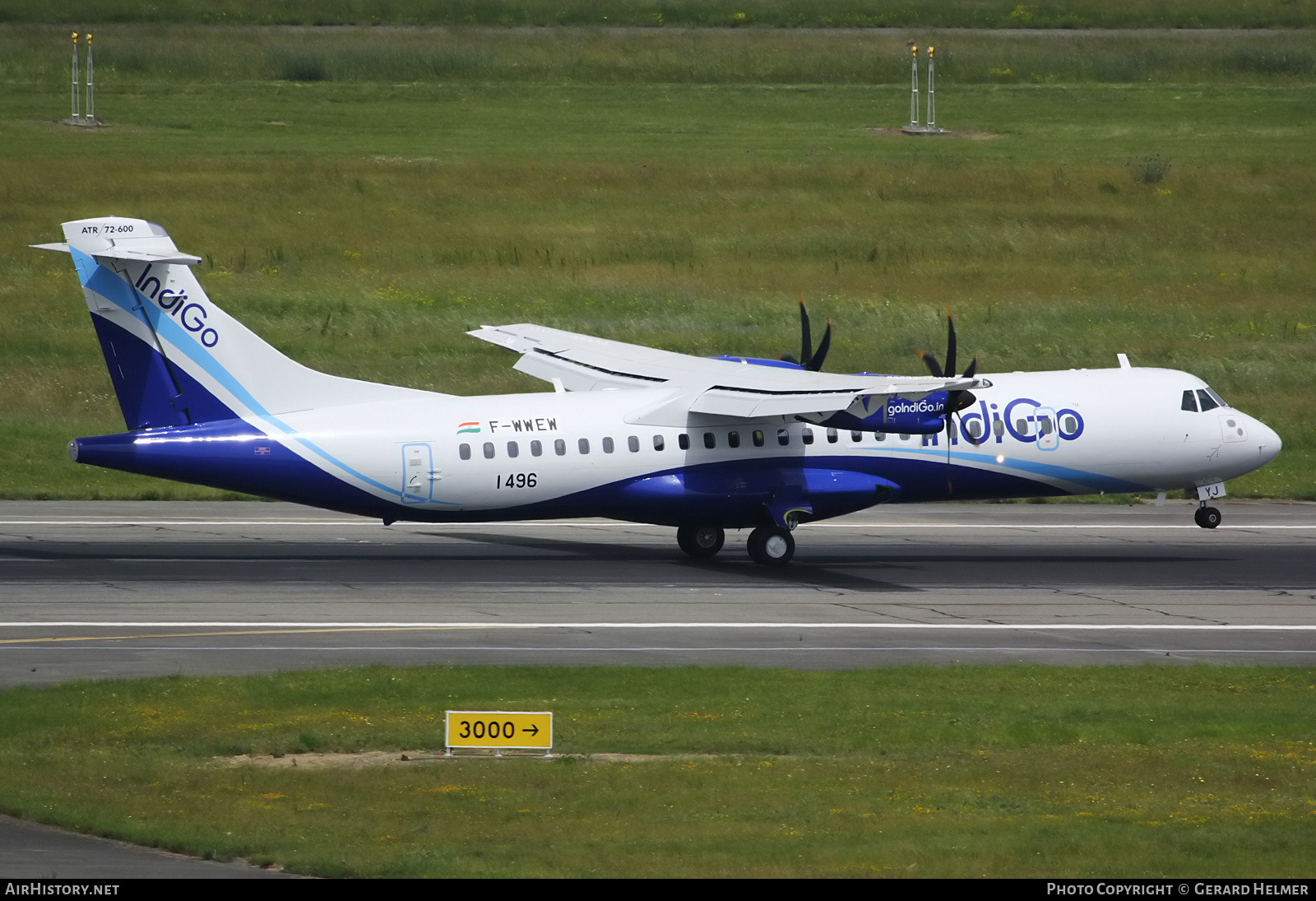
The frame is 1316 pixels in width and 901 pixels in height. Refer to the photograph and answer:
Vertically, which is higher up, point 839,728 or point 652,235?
point 652,235

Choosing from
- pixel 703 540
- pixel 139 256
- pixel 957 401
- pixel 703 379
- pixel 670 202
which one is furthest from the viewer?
pixel 670 202

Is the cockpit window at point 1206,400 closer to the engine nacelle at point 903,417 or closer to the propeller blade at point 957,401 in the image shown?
the propeller blade at point 957,401

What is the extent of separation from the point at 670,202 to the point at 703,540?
4030 cm

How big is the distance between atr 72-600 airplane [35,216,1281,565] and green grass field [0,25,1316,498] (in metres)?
11.2

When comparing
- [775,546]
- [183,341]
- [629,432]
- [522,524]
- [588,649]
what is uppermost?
[183,341]

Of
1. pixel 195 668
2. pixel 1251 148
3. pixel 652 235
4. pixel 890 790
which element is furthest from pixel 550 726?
pixel 1251 148

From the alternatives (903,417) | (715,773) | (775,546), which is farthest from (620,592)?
(715,773)

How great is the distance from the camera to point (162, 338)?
29.2m

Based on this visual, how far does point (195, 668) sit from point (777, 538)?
40.2 ft

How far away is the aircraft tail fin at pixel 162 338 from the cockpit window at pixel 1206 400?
60.3ft

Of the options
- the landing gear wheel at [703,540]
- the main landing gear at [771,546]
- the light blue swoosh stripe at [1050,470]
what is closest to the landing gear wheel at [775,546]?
the main landing gear at [771,546]

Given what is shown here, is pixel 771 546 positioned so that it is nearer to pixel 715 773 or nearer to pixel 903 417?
pixel 903 417

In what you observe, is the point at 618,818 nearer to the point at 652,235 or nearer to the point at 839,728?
the point at 839,728

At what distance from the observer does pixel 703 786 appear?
18.1 m
